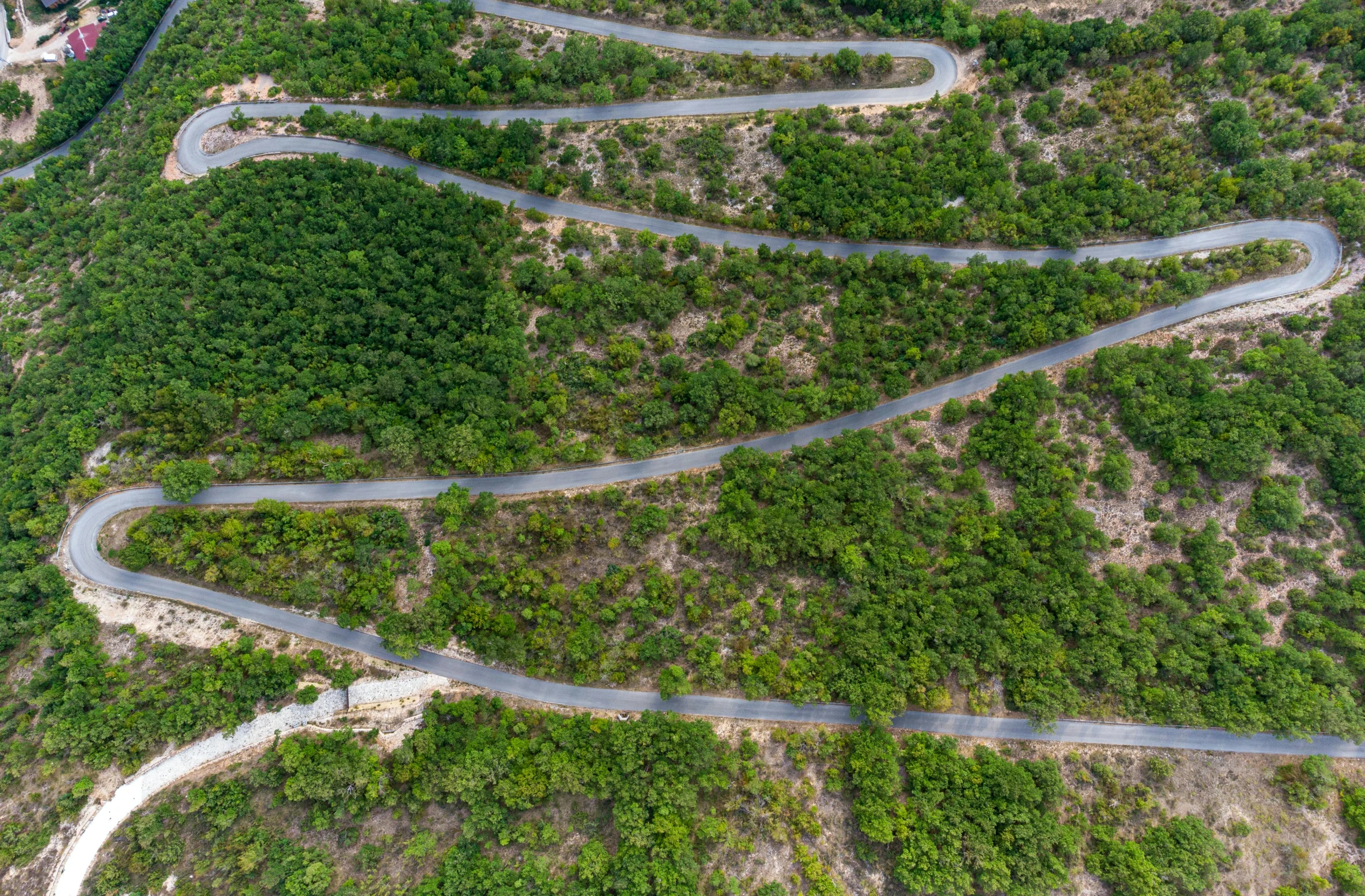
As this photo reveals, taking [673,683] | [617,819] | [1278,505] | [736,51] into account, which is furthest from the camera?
[736,51]

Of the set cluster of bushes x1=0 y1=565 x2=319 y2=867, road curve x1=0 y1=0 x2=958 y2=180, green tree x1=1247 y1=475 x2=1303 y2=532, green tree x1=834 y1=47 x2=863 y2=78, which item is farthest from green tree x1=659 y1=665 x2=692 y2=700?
green tree x1=834 y1=47 x2=863 y2=78

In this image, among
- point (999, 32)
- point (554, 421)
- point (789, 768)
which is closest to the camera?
point (789, 768)

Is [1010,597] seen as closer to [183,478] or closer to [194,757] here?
[194,757]

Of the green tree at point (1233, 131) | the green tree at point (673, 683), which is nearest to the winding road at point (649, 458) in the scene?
the green tree at point (673, 683)

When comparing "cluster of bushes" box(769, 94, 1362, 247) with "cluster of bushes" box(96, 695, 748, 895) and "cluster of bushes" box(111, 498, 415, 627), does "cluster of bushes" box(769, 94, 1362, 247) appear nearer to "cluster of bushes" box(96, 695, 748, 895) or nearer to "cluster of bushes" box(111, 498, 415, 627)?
"cluster of bushes" box(111, 498, 415, 627)

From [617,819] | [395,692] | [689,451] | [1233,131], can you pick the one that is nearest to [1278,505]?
[1233,131]

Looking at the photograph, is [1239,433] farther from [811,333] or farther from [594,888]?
[594,888]

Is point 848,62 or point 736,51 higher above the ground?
point 736,51

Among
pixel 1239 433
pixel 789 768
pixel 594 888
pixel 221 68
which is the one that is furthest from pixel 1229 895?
pixel 221 68
